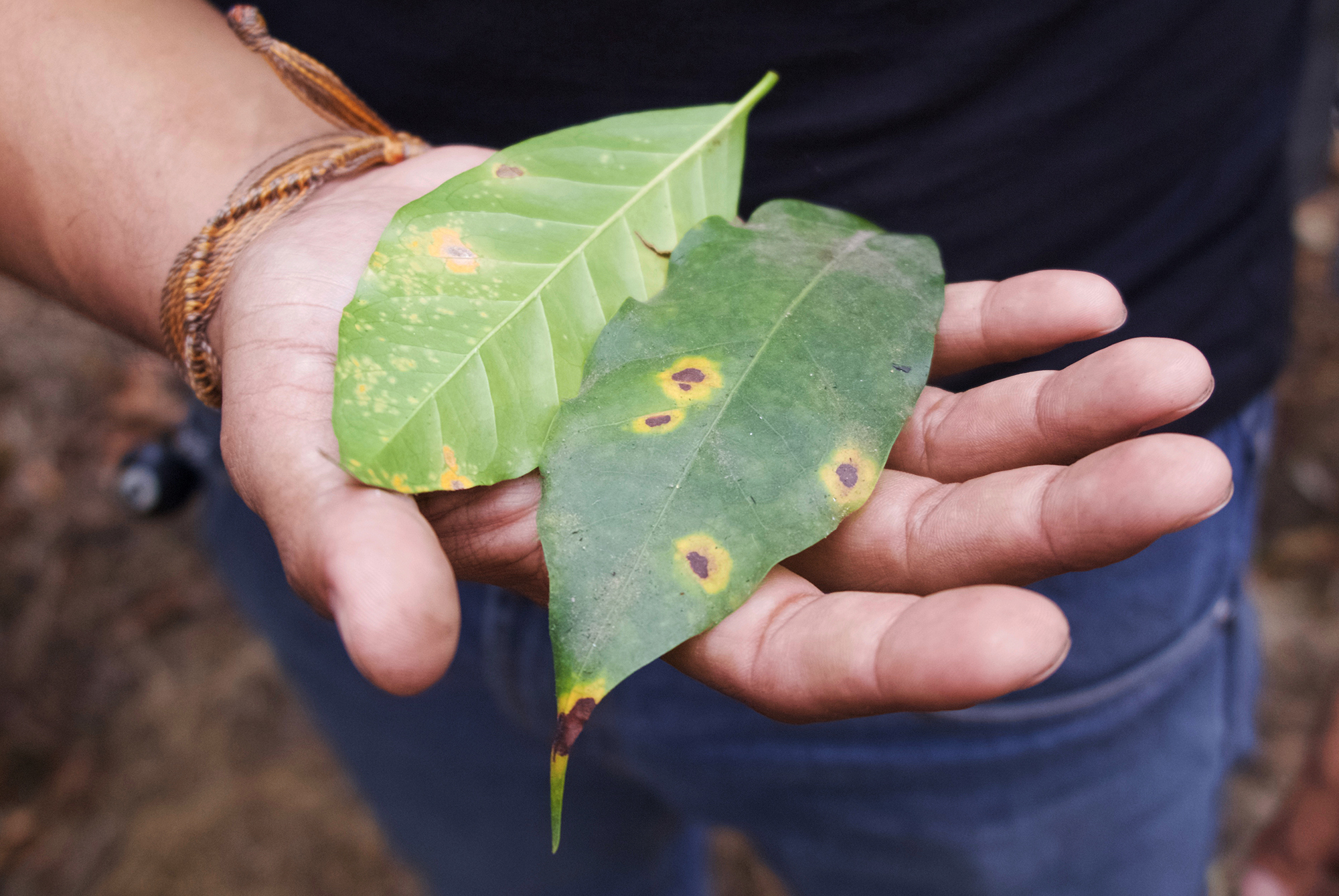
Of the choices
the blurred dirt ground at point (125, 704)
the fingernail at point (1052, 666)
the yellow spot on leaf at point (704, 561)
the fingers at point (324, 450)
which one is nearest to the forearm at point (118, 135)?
the fingers at point (324, 450)

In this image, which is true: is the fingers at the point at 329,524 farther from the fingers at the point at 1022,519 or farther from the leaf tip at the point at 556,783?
the fingers at the point at 1022,519

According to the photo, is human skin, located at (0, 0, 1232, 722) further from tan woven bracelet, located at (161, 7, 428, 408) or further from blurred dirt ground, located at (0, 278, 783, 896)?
blurred dirt ground, located at (0, 278, 783, 896)

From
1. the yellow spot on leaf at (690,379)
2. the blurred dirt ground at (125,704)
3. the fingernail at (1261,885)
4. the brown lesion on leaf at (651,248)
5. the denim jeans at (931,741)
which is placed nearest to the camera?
the yellow spot on leaf at (690,379)

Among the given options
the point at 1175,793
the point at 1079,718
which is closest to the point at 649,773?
the point at 1079,718

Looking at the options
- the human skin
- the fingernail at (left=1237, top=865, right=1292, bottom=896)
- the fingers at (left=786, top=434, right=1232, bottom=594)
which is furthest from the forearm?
the fingernail at (left=1237, top=865, right=1292, bottom=896)

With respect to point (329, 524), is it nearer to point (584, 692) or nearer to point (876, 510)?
point (584, 692)

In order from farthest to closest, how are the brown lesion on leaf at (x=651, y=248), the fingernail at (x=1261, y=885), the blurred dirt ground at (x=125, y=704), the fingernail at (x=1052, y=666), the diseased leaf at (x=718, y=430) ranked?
the blurred dirt ground at (x=125, y=704) < the fingernail at (x=1261, y=885) < the brown lesion on leaf at (x=651, y=248) < the diseased leaf at (x=718, y=430) < the fingernail at (x=1052, y=666)
